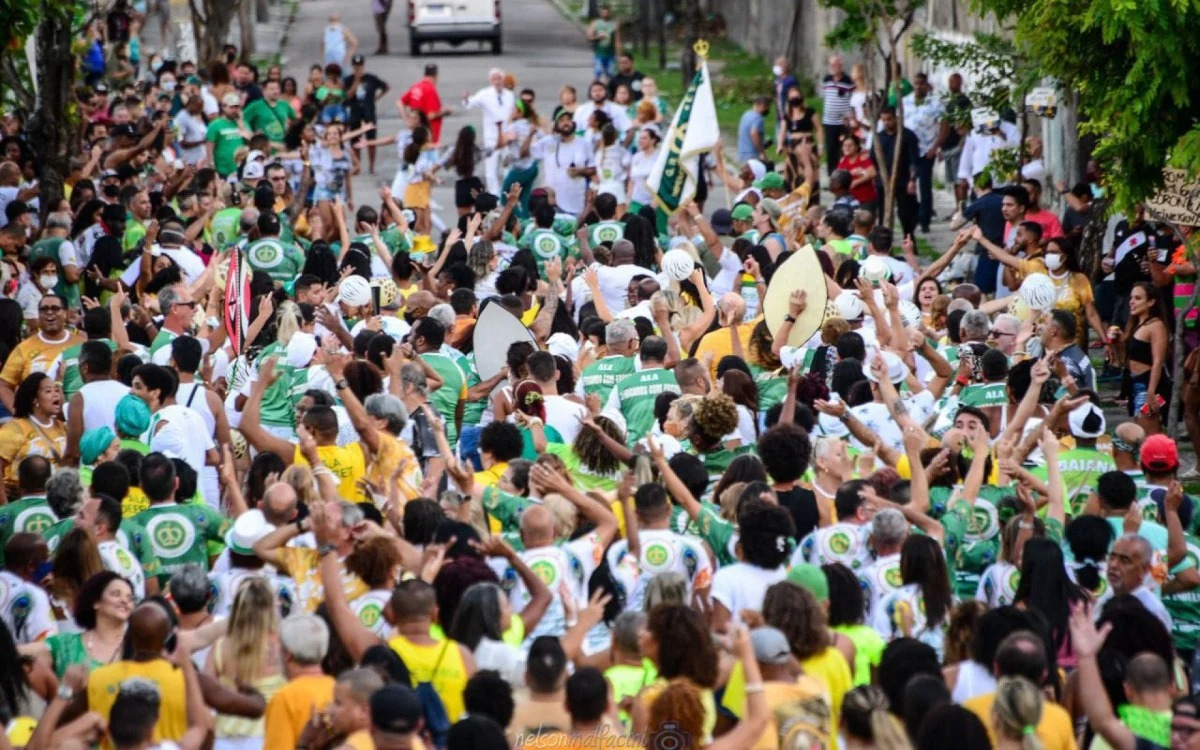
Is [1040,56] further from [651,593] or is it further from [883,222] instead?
[883,222]

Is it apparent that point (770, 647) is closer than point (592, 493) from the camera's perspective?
Yes

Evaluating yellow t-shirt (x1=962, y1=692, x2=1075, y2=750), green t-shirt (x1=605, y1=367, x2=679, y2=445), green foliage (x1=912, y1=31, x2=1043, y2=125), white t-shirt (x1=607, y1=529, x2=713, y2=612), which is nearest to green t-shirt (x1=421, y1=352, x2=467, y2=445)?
green t-shirt (x1=605, y1=367, x2=679, y2=445)

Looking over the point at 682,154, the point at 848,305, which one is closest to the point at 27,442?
the point at 848,305

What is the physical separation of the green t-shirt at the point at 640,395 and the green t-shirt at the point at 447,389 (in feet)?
3.01

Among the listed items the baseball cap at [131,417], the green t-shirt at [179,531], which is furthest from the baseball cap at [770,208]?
the green t-shirt at [179,531]

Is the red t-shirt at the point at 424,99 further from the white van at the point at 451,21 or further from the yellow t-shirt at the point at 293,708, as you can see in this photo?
the yellow t-shirt at the point at 293,708

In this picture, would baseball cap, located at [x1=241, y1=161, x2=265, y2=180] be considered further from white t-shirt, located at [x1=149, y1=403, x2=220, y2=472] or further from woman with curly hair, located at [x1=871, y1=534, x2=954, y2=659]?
woman with curly hair, located at [x1=871, y1=534, x2=954, y2=659]

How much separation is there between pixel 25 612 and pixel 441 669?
207cm

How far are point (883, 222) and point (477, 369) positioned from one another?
11.1 m

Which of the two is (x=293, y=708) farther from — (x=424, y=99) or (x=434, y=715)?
(x=424, y=99)

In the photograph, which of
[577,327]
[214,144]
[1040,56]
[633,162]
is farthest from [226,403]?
[214,144]

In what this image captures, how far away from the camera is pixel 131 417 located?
32.2 ft

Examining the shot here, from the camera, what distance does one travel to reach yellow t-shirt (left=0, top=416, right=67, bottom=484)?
10.5 meters

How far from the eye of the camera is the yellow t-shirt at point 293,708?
6594 mm
